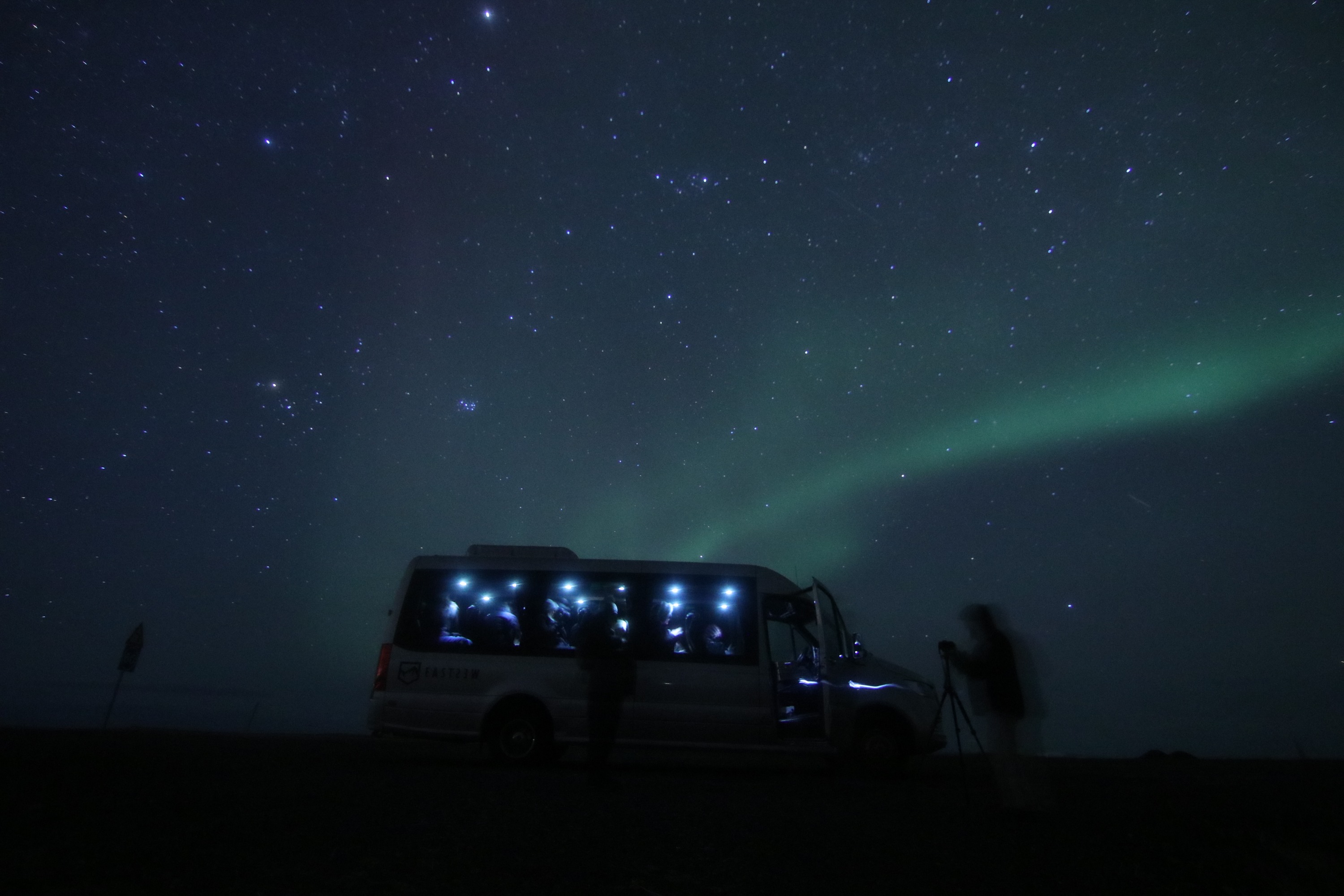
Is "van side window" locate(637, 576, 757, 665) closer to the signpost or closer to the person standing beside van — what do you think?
the person standing beside van

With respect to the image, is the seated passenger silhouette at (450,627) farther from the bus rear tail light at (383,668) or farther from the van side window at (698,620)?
the van side window at (698,620)

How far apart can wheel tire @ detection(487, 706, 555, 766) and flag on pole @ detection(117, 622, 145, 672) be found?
10.2 m

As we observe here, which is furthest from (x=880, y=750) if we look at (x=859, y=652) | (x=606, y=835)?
(x=606, y=835)

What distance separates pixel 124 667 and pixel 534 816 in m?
14.5

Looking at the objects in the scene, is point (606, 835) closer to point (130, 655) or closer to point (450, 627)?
point (450, 627)

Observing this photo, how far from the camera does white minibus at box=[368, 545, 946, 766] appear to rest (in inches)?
366

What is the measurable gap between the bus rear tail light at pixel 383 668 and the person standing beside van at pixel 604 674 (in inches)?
146

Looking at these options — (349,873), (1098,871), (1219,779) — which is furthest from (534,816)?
(1219,779)

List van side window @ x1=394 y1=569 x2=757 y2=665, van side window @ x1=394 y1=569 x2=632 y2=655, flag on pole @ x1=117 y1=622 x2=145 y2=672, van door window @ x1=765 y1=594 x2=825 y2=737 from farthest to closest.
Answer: flag on pole @ x1=117 y1=622 x2=145 y2=672, van side window @ x1=394 y1=569 x2=632 y2=655, van side window @ x1=394 y1=569 x2=757 y2=665, van door window @ x1=765 y1=594 x2=825 y2=737

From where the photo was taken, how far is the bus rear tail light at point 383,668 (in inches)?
380

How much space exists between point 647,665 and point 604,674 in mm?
2238

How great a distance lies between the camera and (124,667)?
14.7 meters

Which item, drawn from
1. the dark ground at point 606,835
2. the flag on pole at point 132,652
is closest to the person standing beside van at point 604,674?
the dark ground at point 606,835

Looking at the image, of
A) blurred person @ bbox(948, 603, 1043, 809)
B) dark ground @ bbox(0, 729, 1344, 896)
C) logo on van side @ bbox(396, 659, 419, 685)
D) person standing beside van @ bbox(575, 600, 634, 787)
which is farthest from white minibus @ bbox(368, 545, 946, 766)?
blurred person @ bbox(948, 603, 1043, 809)
